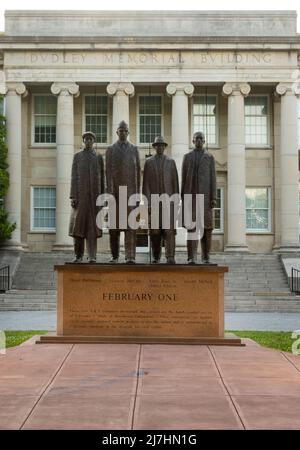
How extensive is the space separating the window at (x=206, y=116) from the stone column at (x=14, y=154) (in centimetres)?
897

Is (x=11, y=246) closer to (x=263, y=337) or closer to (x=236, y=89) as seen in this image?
(x=236, y=89)

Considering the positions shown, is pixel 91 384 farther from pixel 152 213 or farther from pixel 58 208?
pixel 58 208

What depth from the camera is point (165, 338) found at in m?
12.8

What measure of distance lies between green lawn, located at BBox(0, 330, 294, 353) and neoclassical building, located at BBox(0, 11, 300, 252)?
17.9 metres

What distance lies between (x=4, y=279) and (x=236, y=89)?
48.6 ft

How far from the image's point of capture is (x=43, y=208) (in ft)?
118

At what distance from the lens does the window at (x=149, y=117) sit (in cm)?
3641

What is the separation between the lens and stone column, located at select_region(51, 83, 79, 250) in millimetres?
34188

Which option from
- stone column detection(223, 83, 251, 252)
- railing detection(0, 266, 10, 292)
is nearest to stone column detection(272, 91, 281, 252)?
stone column detection(223, 83, 251, 252)

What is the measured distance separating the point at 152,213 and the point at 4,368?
4750 mm

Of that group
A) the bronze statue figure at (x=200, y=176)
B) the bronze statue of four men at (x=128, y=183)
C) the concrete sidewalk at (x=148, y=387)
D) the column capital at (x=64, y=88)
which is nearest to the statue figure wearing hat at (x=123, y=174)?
the bronze statue of four men at (x=128, y=183)

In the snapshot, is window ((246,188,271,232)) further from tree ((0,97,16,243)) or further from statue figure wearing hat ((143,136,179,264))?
statue figure wearing hat ((143,136,179,264))

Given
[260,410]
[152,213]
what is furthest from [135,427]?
[152,213]

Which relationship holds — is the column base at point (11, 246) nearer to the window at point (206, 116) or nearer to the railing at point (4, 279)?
the railing at point (4, 279)
